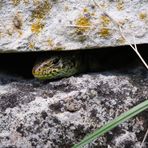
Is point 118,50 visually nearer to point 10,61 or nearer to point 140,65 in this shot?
point 140,65

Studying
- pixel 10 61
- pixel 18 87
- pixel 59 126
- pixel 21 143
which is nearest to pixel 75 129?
pixel 59 126

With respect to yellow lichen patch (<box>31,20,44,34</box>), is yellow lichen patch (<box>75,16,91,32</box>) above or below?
above

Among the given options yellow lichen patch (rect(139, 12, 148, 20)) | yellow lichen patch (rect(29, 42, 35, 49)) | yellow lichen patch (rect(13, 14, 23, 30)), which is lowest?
yellow lichen patch (rect(29, 42, 35, 49))

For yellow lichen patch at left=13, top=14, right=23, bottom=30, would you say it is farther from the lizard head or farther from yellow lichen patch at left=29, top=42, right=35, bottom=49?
the lizard head

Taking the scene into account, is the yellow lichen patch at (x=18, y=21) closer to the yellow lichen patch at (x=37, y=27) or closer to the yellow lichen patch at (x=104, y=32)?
the yellow lichen patch at (x=37, y=27)

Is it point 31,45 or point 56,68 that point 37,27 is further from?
point 56,68

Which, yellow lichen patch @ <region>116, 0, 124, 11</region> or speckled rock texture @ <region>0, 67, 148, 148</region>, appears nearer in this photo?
speckled rock texture @ <region>0, 67, 148, 148</region>

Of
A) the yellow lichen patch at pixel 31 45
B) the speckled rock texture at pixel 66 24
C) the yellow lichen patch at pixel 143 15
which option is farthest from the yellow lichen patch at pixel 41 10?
the yellow lichen patch at pixel 143 15

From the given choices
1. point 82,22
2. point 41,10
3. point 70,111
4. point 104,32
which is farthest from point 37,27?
point 70,111

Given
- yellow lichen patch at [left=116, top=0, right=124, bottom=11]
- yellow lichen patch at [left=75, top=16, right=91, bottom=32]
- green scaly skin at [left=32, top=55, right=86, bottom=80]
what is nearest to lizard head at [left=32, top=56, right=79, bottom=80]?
green scaly skin at [left=32, top=55, right=86, bottom=80]
